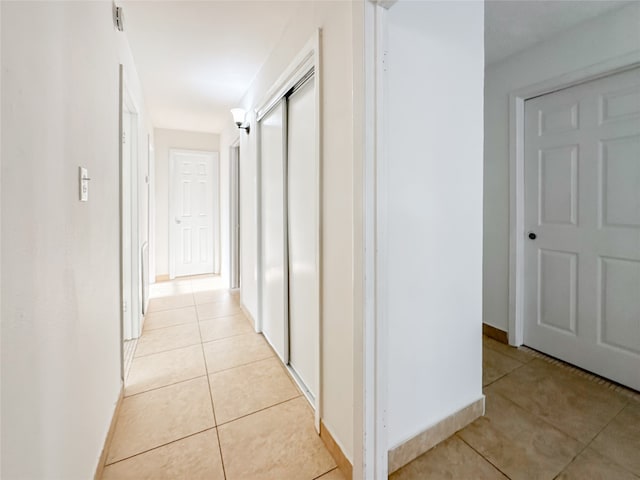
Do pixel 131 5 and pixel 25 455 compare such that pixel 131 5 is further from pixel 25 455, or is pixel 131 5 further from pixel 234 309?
pixel 234 309

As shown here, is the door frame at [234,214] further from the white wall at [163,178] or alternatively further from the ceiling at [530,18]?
the ceiling at [530,18]

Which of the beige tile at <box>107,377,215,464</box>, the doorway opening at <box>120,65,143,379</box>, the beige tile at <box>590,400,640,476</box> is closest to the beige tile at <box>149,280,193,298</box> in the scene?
the doorway opening at <box>120,65,143,379</box>

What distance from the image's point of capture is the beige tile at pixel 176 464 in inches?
50.3

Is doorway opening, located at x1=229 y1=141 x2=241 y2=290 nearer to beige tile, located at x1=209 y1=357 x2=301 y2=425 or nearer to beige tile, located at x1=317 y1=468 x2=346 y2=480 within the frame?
beige tile, located at x1=209 y1=357 x2=301 y2=425

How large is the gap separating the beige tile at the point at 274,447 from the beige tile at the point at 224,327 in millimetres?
1170

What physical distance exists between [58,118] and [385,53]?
1141 mm

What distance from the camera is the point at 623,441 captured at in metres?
1.43

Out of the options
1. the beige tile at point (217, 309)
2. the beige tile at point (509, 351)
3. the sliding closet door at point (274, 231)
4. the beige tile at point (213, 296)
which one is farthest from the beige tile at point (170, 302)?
the beige tile at point (509, 351)

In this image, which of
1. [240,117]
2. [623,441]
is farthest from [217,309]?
[623,441]

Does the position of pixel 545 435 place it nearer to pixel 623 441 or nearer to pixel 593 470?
pixel 593 470

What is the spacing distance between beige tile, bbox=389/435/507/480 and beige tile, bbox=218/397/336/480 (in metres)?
0.35


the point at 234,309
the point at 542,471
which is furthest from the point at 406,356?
the point at 234,309

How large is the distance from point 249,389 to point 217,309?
168cm

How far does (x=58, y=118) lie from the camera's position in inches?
36.3
